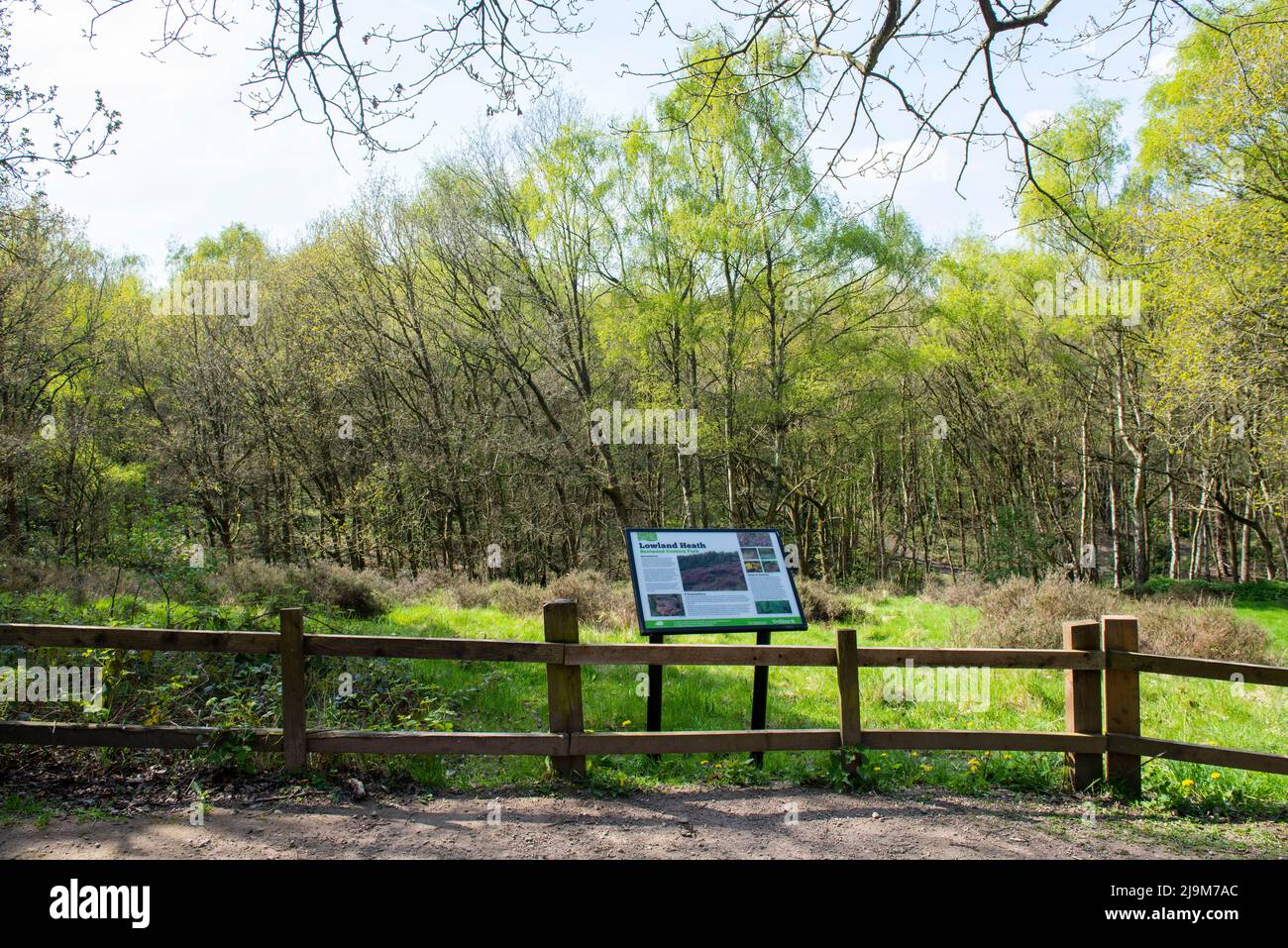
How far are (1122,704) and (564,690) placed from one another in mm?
4115

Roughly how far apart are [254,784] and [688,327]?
67.7ft

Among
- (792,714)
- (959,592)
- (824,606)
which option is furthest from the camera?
(959,592)

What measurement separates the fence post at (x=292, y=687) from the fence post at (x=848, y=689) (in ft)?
12.5

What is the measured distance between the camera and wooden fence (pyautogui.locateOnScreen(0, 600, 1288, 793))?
17.6 feet

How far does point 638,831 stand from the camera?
16.3ft

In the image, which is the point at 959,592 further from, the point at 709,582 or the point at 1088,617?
the point at 709,582

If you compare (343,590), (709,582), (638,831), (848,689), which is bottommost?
(638,831)

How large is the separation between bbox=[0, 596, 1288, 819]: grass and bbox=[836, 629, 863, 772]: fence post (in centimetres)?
22

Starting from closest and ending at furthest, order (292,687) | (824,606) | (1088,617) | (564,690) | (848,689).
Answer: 1. (292,687)
2. (564,690)
3. (848,689)
4. (1088,617)
5. (824,606)

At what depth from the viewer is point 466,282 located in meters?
27.3

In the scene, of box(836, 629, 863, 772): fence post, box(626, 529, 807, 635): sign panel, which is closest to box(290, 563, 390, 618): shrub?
box(626, 529, 807, 635): sign panel

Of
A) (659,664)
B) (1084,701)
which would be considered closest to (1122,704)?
(1084,701)
